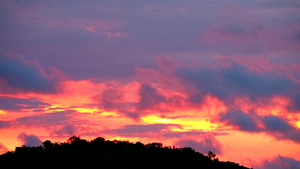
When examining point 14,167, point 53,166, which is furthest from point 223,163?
point 14,167

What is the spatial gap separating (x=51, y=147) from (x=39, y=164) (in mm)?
6663

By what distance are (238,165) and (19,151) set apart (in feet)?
126

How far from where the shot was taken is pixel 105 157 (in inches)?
3260

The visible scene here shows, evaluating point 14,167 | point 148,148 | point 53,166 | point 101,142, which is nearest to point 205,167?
point 148,148

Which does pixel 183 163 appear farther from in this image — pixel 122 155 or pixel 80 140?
pixel 80 140

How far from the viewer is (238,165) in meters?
92.3

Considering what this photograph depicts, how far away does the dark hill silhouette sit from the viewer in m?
81.7

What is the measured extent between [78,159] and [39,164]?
6579mm

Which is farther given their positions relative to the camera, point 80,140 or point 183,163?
point 80,140

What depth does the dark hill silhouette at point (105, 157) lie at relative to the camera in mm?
81688

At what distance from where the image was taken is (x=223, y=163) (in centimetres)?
8981

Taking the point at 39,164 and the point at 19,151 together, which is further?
the point at 19,151

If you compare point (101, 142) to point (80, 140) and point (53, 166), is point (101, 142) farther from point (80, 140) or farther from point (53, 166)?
point (53, 166)

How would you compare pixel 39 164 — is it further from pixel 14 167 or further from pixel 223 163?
pixel 223 163
